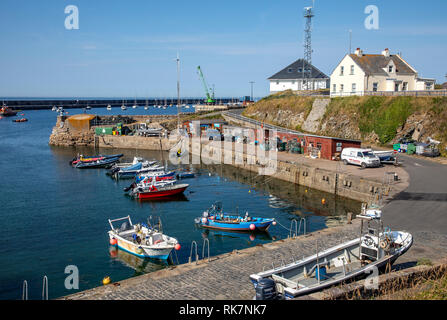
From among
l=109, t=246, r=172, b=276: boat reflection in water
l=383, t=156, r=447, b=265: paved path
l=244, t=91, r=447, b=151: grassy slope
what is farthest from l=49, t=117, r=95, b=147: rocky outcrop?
l=383, t=156, r=447, b=265: paved path

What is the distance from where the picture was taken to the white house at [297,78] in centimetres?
8388

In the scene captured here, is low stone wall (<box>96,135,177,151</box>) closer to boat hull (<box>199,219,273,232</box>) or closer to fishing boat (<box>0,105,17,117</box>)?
boat hull (<box>199,219,273,232</box>)

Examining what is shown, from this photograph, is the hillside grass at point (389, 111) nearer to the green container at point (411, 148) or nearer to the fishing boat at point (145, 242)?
the green container at point (411, 148)

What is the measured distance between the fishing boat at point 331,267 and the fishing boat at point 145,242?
8724 millimetres

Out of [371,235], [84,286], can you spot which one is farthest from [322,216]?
[84,286]

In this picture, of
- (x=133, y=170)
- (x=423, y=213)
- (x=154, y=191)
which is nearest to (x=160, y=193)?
(x=154, y=191)

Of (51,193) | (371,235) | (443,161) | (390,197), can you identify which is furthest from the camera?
(51,193)

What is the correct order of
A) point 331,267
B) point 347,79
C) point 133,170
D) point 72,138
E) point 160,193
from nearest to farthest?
point 331,267 < point 160,193 < point 133,170 < point 347,79 < point 72,138

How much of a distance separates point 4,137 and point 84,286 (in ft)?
294

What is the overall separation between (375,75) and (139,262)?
47132 mm

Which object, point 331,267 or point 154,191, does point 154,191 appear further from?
point 331,267

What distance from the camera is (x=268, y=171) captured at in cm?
4566

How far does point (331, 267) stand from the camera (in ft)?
51.5

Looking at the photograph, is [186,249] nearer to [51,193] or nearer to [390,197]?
[390,197]
